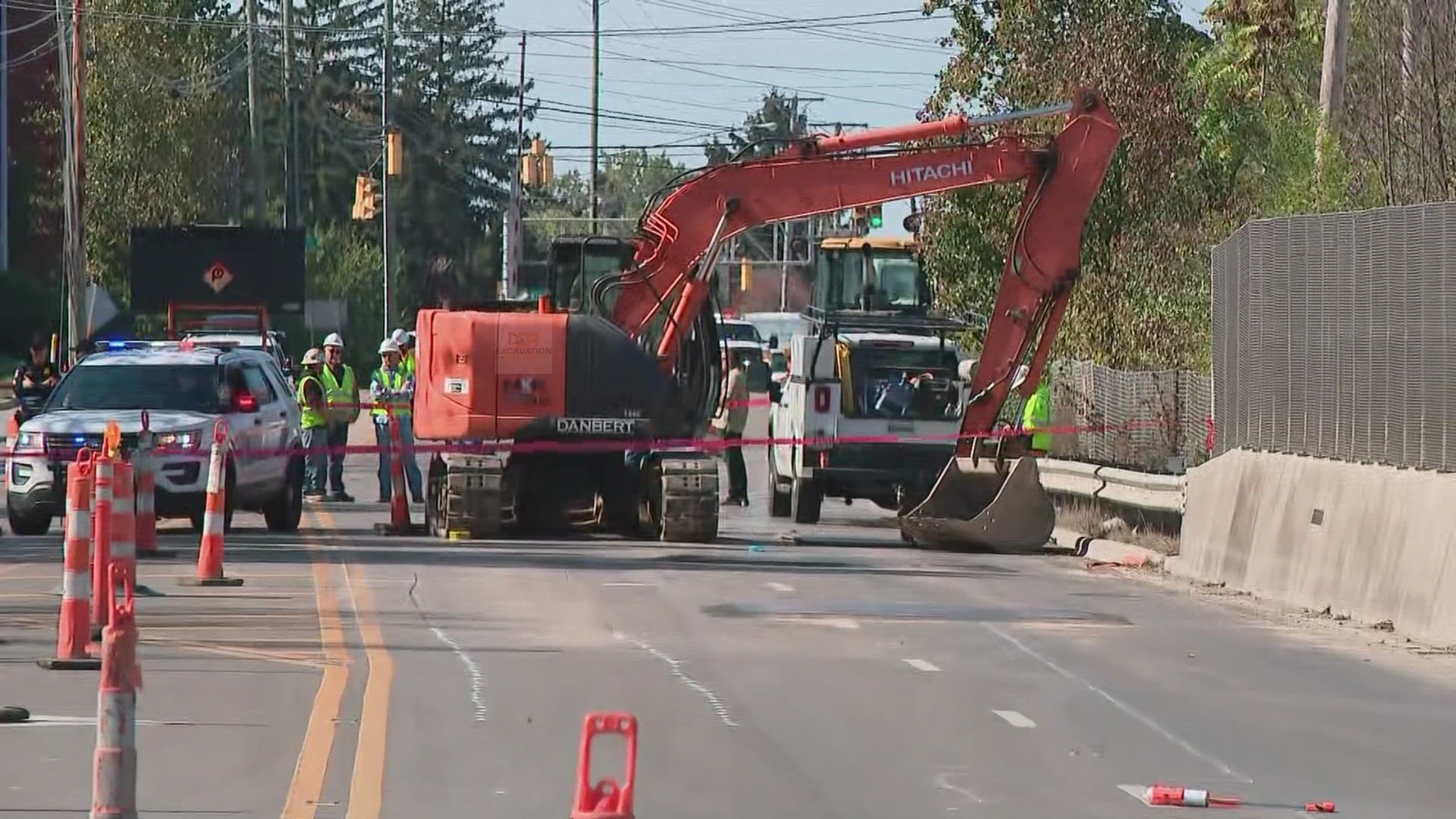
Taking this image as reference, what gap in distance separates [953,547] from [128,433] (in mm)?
7893

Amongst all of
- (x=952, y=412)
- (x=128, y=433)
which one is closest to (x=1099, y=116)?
(x=952, y=412)

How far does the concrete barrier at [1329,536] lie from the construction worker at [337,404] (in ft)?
39.7

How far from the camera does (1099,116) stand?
2598cm

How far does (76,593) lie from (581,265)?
13663mm

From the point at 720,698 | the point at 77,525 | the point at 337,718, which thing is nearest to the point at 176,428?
the point at 77,525

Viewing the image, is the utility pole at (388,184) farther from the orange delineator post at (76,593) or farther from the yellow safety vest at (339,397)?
the orange delineator post at (76,593)

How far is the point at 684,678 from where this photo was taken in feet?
46.5

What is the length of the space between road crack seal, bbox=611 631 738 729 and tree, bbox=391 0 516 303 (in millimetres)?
81679

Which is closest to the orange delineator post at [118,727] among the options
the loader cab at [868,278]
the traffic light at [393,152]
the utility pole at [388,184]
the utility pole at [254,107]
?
the loader cab at [868,278]

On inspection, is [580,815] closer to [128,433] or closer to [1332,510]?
[1332,510]

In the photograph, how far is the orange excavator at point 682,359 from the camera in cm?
2508

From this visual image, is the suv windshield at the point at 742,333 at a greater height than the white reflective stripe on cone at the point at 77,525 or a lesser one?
greater

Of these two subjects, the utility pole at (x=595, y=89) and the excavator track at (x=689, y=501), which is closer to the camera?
the excavator track at (x=689, y=501)

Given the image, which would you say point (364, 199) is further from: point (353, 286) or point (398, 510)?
point (398, 510)
